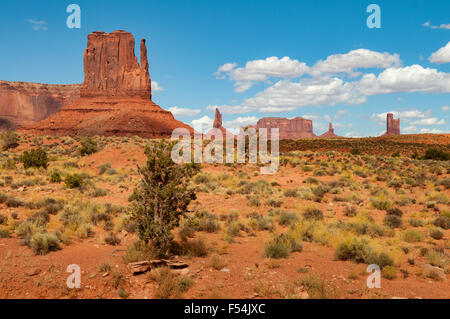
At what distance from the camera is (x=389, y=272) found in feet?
23.9

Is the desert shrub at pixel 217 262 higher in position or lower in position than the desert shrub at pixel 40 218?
lower

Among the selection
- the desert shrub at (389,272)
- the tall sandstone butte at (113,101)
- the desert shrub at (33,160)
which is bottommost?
the desert shrub at (389,272)

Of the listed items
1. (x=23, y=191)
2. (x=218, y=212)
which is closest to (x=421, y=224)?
(x=218, y=212)

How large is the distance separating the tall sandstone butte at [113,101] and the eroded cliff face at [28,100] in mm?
63902

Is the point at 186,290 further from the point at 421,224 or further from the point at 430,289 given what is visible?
the point at 421,224

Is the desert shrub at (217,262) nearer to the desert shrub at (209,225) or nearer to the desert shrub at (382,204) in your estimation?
the desert shrub at (209,225)

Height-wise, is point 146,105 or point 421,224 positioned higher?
point 146,105

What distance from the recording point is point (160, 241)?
7.98 m

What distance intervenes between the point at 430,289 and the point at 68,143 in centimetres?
5039

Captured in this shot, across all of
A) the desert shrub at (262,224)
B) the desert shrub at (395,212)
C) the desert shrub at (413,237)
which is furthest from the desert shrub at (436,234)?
the desert shrub at (262,224)

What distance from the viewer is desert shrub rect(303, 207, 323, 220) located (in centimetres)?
1283

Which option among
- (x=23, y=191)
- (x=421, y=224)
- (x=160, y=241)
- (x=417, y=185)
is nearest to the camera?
(x=160, y=241)

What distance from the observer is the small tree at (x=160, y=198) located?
8055 millimetres

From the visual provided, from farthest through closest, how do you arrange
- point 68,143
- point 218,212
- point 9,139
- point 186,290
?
point 68,143 < point 9,139 < point 218,212 < point 186,290
